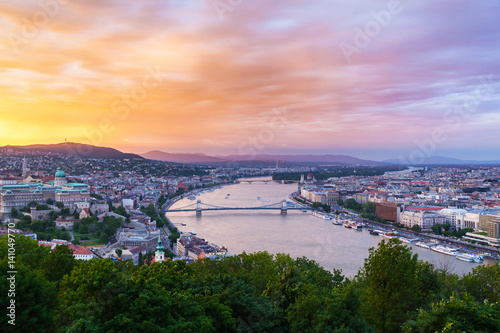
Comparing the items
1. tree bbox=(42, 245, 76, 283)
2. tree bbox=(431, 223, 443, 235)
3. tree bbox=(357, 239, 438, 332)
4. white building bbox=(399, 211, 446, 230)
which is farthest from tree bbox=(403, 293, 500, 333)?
white building bbox=(399, 211, 446, 230)

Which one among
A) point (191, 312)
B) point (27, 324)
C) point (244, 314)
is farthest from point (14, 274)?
point (244, 314)

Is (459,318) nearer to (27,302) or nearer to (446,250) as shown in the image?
(27,302)

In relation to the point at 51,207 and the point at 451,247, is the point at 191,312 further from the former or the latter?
the point at 51,207

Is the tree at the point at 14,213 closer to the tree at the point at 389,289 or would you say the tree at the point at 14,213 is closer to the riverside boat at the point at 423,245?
the riverside boat at the point at 423,245

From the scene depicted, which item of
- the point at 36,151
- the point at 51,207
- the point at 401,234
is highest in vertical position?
the point at 36,151

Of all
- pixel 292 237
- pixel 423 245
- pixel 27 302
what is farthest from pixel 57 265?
pixel 423 245

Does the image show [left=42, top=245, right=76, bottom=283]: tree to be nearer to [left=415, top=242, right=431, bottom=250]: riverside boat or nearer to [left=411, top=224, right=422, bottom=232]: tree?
[left=415, top=242, right=431, bottom=250]: riverside boat
